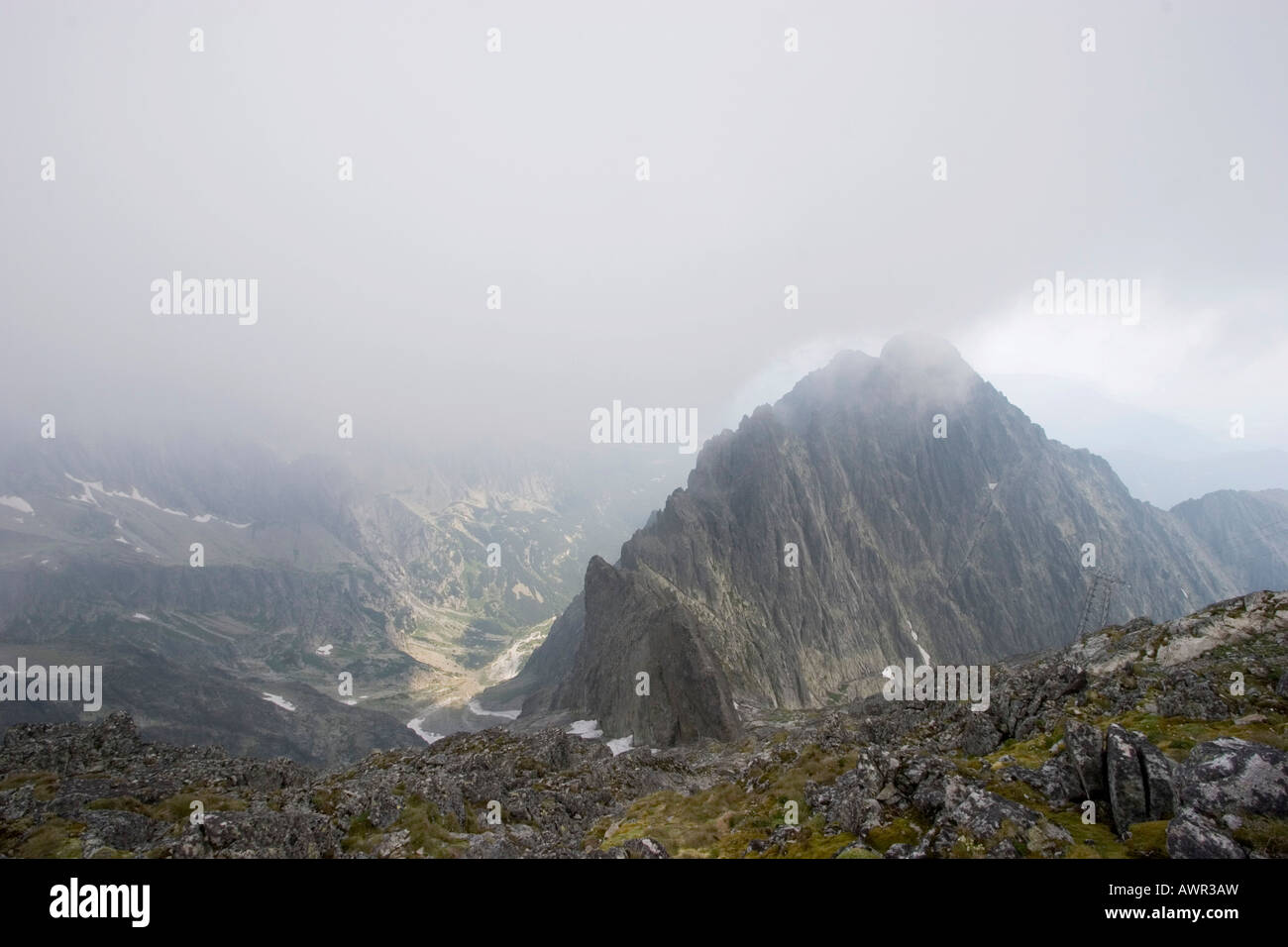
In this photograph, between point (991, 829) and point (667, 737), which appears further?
point (667, 737)

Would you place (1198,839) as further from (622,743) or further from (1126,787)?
(622,743)

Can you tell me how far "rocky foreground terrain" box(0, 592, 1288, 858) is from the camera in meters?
14.5

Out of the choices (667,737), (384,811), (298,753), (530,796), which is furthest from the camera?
(298,753)

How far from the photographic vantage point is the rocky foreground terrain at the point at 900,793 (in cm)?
1453

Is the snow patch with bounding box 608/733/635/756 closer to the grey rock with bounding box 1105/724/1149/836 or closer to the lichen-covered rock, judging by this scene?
the lichen-covered rock

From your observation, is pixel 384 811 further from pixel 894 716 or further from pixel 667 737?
pixel 667 737

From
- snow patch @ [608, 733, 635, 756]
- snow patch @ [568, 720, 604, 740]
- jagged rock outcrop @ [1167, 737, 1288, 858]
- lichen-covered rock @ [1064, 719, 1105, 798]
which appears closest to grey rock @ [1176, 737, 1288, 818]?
jagged rock outcrop @ [1167, 737, 1288, 858]

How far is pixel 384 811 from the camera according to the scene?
28188 millimetres

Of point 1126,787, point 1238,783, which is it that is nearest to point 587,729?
point 1126,787

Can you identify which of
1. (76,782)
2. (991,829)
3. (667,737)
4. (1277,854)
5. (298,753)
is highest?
(1277,854)

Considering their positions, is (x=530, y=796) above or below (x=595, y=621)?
above
